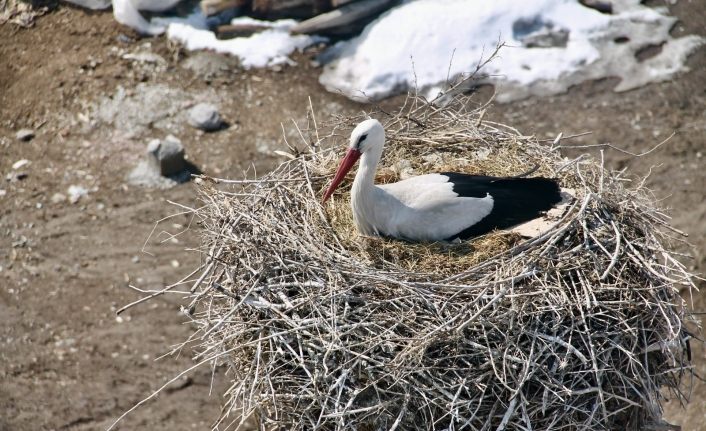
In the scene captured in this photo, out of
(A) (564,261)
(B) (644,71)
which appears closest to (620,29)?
(B) (644,71)

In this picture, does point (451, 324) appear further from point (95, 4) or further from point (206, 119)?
point (95, 4)

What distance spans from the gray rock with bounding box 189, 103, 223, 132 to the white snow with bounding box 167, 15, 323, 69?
A: 83 cm

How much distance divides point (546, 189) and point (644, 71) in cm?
437

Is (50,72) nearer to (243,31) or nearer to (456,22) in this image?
(243,31)

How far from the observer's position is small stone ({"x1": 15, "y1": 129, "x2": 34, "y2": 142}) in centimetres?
832

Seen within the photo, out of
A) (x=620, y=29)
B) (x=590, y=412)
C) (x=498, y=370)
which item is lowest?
(x=620, y=29)

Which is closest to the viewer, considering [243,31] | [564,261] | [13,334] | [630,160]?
[564,261]

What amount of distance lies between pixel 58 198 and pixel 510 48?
187 inches

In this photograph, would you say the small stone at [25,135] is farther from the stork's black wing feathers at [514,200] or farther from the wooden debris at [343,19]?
the stork's black wing feathers at [514,200]

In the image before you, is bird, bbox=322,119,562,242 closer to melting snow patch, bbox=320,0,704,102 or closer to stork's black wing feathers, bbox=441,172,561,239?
stork's black wing feathers, bbox=441,172,561,239

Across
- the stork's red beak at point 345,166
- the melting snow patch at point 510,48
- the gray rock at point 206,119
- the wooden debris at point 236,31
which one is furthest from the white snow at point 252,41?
the stork's red beak at point 345,166

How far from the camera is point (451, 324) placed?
12.9 feet

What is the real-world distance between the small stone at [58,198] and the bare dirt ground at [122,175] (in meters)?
0.04

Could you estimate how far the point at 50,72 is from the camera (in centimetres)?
892
